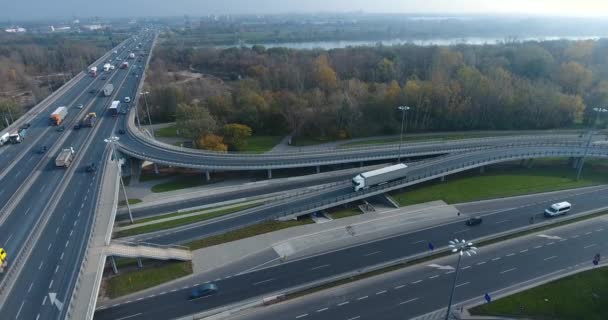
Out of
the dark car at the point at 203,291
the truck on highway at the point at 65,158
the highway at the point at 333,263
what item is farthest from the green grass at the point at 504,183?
the truck on highway at the point at 65,158

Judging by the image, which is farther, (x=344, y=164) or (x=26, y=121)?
(x=26, y=121)

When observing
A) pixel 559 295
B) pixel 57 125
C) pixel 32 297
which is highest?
pixel 57 125

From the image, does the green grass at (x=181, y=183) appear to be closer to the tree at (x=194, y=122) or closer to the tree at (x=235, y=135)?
the tree at (x=194, y=122)

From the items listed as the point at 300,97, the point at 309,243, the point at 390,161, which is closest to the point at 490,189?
the point at 390,161

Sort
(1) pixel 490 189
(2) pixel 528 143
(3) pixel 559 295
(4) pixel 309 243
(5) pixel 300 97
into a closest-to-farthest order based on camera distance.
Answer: (3) pixel 559 295, (4) pixel 309 243, (1) pixel 490 189, (2) pixel 528 143, (5) pixel 300 97

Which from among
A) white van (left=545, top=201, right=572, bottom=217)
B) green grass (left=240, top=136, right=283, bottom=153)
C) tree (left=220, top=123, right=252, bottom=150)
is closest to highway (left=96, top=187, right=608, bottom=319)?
white van (left=545, top=201, right=572, bottom=217)

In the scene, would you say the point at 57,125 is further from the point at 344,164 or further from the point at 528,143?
the point at 528,143

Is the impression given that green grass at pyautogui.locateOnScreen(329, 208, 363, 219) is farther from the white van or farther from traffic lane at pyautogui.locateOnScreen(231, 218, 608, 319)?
the white van
